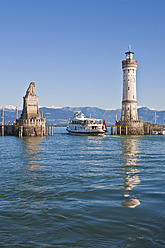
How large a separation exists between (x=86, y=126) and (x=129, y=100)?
1859cm

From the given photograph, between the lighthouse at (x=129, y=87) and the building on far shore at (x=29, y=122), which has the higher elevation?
the lighthouse at (x=129, y=87)

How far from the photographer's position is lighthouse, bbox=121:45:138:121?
326ft

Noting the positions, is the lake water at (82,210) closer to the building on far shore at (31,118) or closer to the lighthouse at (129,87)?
the building on far shore at (31,118)

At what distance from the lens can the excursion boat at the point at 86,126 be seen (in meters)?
92.9

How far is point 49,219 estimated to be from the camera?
1194 cm

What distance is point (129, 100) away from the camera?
9994 cm

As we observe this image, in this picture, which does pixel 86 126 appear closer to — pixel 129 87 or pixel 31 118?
pixel 31 118

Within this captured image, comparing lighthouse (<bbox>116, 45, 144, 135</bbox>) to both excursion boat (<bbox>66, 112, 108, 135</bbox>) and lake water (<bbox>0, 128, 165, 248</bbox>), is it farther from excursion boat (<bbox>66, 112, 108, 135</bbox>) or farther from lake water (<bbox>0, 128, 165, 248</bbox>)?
lake water (<bbox>0, 128, 165, 248</bbox>)

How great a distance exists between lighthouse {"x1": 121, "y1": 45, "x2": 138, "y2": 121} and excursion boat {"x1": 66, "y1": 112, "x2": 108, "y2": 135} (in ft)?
36.6

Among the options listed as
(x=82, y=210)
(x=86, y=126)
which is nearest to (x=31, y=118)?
(x=86, y=126)

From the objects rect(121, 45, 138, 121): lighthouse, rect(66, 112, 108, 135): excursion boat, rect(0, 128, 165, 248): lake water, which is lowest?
rect(0, 128, 165, 248): lake water

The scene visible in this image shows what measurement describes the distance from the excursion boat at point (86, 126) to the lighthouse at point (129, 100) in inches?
377

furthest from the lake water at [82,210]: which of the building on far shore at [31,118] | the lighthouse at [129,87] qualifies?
the lighthouse at [129,87]

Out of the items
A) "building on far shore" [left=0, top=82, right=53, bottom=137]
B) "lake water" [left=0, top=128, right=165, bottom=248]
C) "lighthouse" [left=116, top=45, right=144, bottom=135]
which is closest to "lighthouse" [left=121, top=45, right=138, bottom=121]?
"lighthouse" [left=116, top=45, right=144, bottom=135]
